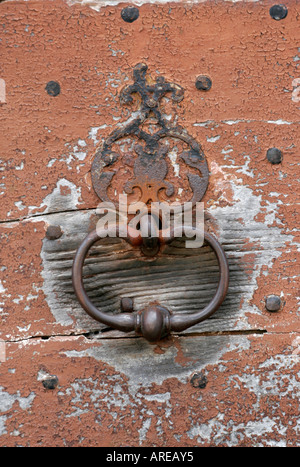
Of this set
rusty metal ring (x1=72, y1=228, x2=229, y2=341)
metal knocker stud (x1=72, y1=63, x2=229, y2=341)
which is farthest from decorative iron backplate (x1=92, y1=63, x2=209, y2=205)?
rusty metal ring (x1=72, y1=228, x2=229, y2=341)

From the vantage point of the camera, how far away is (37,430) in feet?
3.13

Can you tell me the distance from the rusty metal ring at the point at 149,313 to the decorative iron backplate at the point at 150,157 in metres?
0.11

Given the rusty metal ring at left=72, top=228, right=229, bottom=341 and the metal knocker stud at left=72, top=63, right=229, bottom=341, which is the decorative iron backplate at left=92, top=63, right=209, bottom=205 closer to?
the metal knocker stud at left=72, top=63, right=229, bottom=341

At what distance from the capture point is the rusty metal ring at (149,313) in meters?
0.88

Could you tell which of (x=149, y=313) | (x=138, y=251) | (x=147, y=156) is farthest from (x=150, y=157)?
(x=149, y=313)

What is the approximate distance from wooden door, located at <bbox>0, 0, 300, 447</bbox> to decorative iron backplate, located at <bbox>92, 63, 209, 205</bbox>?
0.02 m

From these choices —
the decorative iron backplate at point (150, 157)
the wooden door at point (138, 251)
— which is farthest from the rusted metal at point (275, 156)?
the decorative iron backplate at point (150, 157)

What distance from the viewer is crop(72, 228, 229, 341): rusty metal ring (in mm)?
880

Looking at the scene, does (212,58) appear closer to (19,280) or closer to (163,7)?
(163,7)

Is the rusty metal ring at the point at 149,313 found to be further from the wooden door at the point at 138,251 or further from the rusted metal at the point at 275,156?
the rusted metal at the point at 275,156

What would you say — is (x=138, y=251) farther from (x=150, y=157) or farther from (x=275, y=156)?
(x=275, y=156)

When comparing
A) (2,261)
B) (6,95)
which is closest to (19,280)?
(2,261)

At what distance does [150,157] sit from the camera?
984mm

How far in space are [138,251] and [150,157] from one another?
0.51 ft
